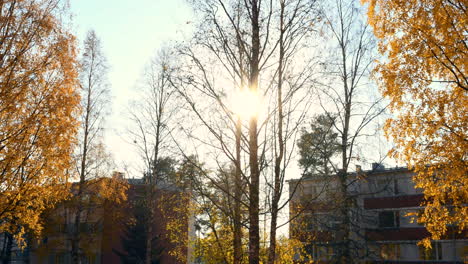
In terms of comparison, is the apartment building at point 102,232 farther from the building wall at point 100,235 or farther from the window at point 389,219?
the window at point 389,219

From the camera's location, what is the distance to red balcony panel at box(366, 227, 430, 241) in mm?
37719

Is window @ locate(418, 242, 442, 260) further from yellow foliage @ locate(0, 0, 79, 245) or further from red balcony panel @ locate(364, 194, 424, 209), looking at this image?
yellow foliage @ locate(0, 0, 79, 245)

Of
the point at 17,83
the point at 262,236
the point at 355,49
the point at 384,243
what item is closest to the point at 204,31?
the point at 17,83

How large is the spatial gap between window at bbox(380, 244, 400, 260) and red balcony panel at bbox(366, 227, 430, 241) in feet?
2.04

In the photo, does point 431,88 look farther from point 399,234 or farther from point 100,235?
point 100,235

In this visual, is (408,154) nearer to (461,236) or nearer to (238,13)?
(238,13)

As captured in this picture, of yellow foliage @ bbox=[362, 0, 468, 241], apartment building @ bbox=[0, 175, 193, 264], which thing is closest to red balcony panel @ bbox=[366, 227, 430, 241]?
apartment building @ bbox=[0, 175, 193, 264]

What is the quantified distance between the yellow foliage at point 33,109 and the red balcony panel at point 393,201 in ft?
95.1

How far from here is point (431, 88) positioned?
12.8 meters

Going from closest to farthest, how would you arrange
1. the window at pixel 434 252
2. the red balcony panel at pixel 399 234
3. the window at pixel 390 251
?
the window at pixel 434 252
the red balcony panel at pixel 399 234
the window at pixel 390 251

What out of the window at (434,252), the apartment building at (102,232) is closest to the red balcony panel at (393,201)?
the window at (434,252)

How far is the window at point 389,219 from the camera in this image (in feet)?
128

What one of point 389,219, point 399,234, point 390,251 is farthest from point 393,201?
point 390,251

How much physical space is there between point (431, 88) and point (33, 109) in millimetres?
11146
